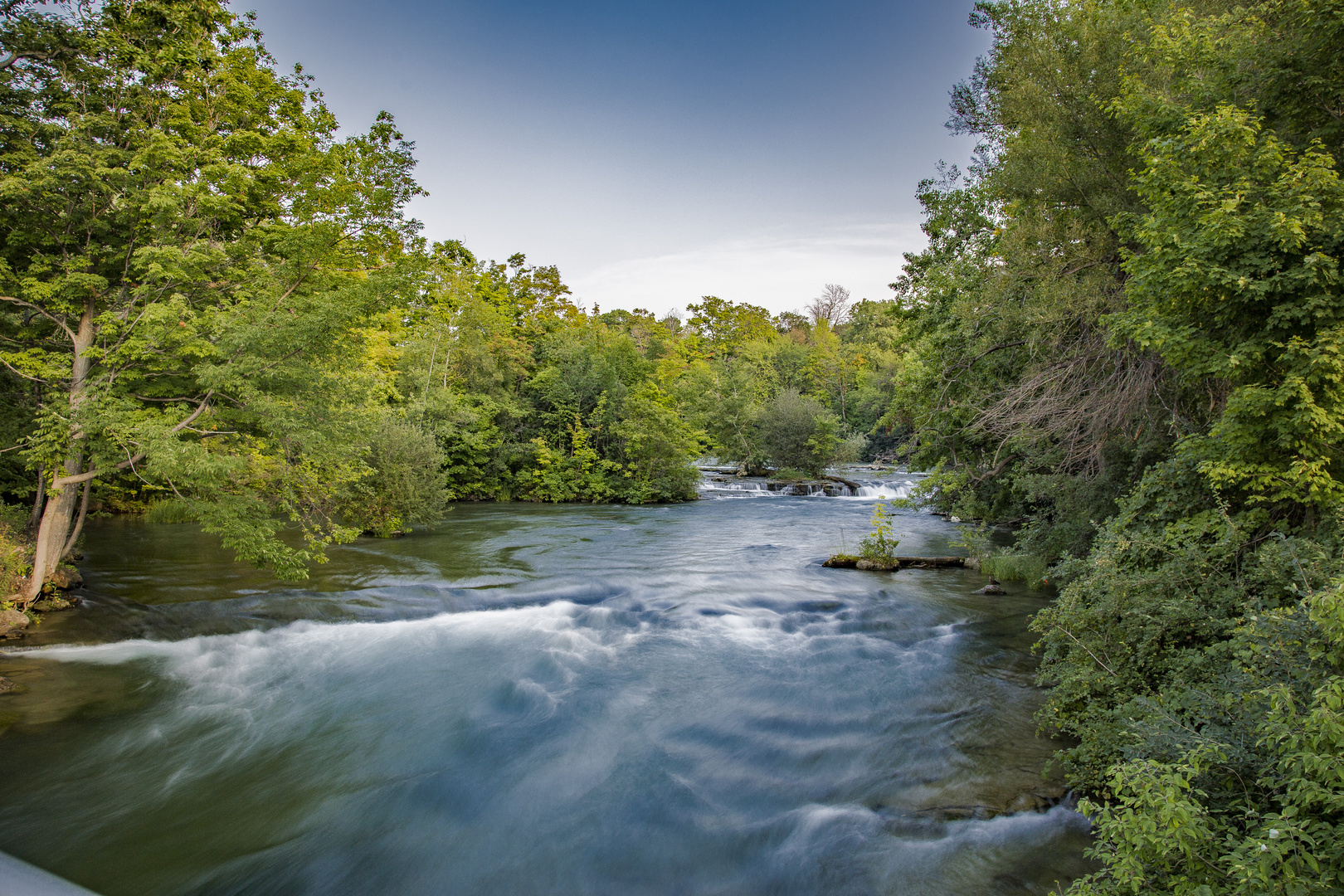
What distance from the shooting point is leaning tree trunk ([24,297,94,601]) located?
29.2 feet

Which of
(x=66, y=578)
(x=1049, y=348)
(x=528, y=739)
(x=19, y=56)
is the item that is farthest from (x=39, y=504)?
(x=1049, y=348)

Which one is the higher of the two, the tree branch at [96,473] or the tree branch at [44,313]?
the tree branch at [44,313]

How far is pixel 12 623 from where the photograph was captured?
844cm

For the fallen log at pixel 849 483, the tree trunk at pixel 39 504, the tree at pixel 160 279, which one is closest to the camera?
the tree at pixel 160 279

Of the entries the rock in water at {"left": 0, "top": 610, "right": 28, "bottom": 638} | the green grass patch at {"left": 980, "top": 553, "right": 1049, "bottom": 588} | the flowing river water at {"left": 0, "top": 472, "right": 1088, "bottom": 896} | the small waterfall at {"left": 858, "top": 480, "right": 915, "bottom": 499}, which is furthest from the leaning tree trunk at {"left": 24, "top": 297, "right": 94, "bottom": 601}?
the small waterfall at {"left": 858, "top": 480, "right": 915, "bottom": 499}

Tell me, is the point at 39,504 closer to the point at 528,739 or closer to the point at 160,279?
the point at 160,279

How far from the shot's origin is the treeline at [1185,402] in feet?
10.2

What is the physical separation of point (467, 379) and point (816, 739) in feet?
87.8

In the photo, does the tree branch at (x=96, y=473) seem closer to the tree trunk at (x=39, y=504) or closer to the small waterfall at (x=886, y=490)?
the tree trunk at (x=39, y=504)

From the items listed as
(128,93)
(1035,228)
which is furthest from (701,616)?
(128,93)

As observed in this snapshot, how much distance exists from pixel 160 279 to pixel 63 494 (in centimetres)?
362

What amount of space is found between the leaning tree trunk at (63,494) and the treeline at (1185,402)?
41.4ft

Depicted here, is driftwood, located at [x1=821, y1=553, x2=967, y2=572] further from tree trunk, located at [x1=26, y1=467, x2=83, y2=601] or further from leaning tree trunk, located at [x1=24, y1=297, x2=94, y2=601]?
tree trunk, located at [x1=26, y1=467, x2=83, y2=601]

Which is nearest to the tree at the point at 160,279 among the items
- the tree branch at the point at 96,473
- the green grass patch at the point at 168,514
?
the tree branch at the point at 96,473
